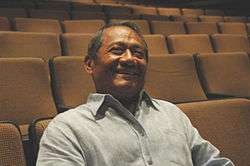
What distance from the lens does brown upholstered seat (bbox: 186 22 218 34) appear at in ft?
3.87

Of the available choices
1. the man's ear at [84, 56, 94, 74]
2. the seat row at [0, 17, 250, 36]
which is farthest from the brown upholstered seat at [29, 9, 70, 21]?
the man's ear at [84, 56, 94, 74]

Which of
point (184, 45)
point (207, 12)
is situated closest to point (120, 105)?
point (184, 45)

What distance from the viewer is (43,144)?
31 cm

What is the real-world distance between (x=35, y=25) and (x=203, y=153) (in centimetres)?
65

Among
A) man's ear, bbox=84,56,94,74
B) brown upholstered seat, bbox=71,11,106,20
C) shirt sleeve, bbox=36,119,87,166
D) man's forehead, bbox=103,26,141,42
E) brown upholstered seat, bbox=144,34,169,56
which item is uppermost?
man's forehead, bbox=103,26,141,42

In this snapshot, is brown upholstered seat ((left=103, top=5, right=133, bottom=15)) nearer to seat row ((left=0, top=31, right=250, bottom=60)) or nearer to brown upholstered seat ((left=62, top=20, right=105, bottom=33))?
brown upholstered seat ((left=62, top=20, right=105, bottom=33))

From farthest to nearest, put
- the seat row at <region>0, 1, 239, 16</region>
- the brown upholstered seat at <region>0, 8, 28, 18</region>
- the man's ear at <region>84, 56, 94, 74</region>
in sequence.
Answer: the seat row at <region>0, 1, 239, 16</region> < the brown upholstered seat at <region>0, 8, 28, 18</region> < the man's ear at <region>84, 56, 94, 74</region>

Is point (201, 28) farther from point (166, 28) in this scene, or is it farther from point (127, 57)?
point (127, 57)

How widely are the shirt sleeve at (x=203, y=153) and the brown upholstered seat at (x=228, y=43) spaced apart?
607mm

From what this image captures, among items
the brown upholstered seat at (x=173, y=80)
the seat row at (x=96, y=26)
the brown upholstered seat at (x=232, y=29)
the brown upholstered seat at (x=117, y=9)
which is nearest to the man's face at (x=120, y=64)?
the brown upholstered seat at (x=173, y=80)

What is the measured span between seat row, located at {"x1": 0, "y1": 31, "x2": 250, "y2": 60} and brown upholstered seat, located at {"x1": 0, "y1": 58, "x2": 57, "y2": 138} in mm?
145

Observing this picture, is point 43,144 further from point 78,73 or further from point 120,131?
point 78,73

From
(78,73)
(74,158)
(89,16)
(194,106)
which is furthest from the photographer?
(89,16)

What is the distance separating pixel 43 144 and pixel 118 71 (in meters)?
0.11
